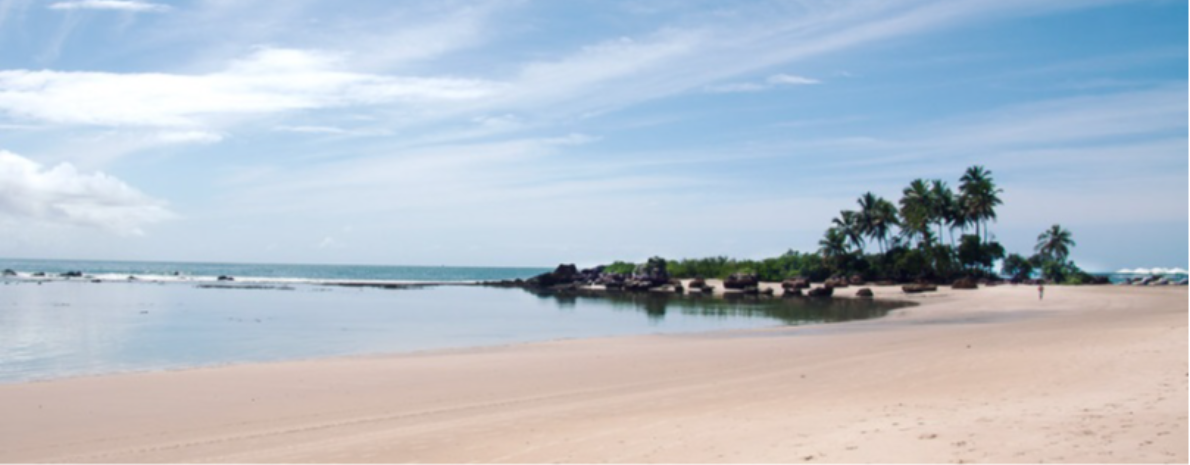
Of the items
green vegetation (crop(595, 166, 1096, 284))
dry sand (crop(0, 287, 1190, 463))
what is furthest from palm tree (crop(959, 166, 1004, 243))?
dry sand (crop(0, 287, 1190, 463))

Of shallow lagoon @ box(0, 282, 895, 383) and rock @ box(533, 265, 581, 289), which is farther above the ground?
rock @ box(533, 265, 581, 289)

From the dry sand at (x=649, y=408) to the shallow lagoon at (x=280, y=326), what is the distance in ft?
13.3

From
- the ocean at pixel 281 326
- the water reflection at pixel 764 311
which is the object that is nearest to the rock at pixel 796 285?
the water reflection at pixel 764 311

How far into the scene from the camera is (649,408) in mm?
13016

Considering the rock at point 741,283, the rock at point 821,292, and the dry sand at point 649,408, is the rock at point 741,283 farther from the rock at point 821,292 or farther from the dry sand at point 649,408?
the dry sand at point 649,408

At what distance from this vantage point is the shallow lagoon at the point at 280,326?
21.7m

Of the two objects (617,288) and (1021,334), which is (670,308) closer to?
(1021,334)

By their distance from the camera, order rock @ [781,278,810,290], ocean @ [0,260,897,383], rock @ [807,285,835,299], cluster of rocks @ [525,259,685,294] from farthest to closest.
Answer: cluster of rocks @ [525,259,685,294], rock @ [781,278,810,290], rock @ [807,285,835,299], ocean @ [0,260,897,383]

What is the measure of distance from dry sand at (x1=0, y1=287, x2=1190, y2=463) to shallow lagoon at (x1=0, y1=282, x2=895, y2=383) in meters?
4.04

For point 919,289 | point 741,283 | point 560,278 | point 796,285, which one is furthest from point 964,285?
point 560,278

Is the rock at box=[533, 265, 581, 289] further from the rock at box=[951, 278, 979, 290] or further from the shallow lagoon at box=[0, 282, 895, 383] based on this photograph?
the rock at box=[951, 278, 979, 290]

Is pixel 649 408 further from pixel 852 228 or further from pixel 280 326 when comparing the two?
pixel 852 228

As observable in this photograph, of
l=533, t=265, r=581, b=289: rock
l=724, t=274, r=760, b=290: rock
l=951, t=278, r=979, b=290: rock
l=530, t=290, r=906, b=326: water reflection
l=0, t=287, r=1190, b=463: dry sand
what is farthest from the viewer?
l=533, t=265, r=581, b=289: rock

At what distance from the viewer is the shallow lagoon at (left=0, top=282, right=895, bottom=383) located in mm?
21734
